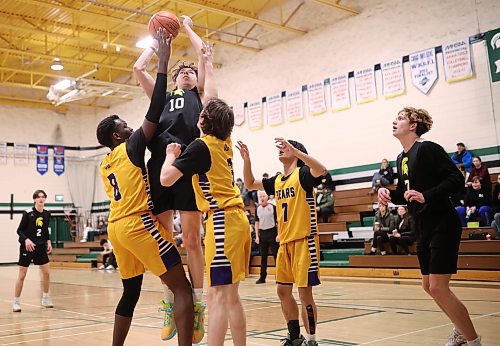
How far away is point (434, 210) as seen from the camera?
387 cm

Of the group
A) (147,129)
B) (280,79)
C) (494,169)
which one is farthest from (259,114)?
(147,129)

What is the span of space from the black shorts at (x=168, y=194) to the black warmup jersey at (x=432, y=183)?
1.68 meters

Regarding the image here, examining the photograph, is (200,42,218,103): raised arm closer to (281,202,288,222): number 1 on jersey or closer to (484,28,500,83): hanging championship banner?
(281,202,288,222): number 1 on jersey

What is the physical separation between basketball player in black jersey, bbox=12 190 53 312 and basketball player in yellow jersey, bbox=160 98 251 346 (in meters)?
5.51

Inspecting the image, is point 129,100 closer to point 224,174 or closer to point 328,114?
point 328,114

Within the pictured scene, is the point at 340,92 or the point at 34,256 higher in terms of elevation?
the point at 340,92

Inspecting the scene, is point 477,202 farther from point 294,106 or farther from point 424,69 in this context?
point 294,106

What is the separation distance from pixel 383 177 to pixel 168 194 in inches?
394

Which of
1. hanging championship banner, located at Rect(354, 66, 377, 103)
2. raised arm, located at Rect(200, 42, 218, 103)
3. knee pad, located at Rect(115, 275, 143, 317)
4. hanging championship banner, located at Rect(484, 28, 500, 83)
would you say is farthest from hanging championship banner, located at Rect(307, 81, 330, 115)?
knee pad, located at Rect(115, 275, 143, 317)

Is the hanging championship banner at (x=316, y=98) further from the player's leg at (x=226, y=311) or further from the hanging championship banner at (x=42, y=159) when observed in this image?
the hanging championship banner at (x=42, y=159)

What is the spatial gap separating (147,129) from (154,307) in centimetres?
464

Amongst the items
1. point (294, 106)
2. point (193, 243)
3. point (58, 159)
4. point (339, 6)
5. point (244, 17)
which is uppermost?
point (244, 17)

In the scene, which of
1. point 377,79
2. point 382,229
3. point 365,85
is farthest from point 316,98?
point 382,229

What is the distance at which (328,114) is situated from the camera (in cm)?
1508
